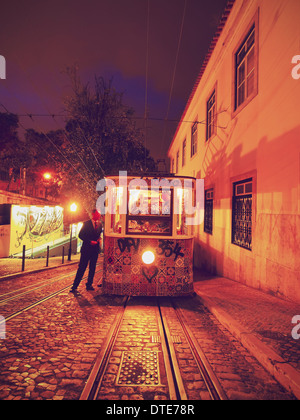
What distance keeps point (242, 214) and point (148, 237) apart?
3.39 metres

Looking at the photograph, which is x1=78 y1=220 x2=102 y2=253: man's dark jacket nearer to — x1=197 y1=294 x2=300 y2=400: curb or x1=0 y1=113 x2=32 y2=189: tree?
x1=197 y1=294 x2=300 y2=400: curb

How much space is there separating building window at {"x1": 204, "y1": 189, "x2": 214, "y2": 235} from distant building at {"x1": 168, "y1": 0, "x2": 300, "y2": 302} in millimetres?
129

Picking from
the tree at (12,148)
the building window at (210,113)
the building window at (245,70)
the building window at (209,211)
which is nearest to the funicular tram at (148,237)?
the building window at (245,70)

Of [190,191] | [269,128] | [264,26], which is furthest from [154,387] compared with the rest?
[264,26]

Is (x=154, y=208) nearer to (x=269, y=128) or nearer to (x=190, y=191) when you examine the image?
(x=190, y=191)

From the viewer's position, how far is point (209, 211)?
37.0 feet

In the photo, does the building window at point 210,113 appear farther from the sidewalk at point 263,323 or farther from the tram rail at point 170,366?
the tram rail at point 170,366

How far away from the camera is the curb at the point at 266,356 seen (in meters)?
2.69

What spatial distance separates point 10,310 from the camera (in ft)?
16.2

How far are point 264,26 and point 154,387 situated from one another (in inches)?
311

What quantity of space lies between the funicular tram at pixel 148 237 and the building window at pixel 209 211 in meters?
5.05

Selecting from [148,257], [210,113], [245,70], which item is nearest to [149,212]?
[148,257]

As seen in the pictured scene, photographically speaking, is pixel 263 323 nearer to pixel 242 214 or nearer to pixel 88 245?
pixel 242 214
